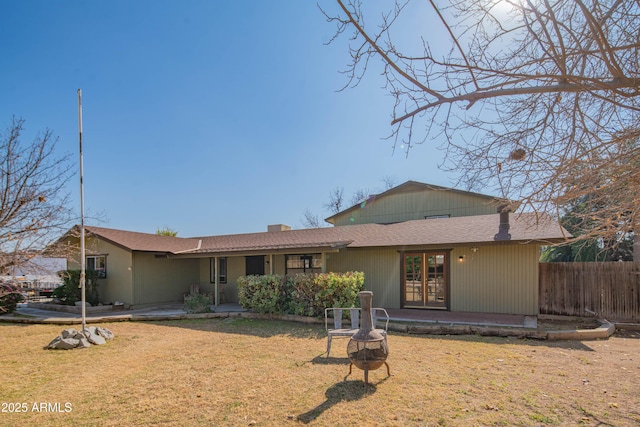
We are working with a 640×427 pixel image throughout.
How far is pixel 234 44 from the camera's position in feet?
26.9

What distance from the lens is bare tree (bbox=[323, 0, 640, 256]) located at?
2414 millimetres

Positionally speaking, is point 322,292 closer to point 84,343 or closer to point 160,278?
point 84,343

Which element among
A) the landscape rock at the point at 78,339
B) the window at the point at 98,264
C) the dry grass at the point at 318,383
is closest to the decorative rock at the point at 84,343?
the landscape rock at the point at 78,339

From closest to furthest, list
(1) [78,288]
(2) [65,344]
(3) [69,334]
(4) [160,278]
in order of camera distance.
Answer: (2) [65,344]
(3) [69,334]
(1) [78,288]
(4) [160,278]

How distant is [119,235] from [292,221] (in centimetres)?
2479

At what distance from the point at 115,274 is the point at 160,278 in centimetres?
175

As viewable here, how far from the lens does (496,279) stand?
421 inches

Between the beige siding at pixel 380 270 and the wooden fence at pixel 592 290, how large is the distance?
4.51 m

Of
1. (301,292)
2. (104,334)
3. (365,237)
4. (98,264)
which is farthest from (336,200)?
(104,334)

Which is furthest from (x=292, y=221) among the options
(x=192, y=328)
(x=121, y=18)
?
(x=121, y=18)

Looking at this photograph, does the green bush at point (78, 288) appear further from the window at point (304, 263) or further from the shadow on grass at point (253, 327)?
the window at point (304, 263)

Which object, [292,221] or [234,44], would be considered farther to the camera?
[292,221]

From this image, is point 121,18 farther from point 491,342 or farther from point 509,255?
point 509,255

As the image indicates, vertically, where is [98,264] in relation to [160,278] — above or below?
above
